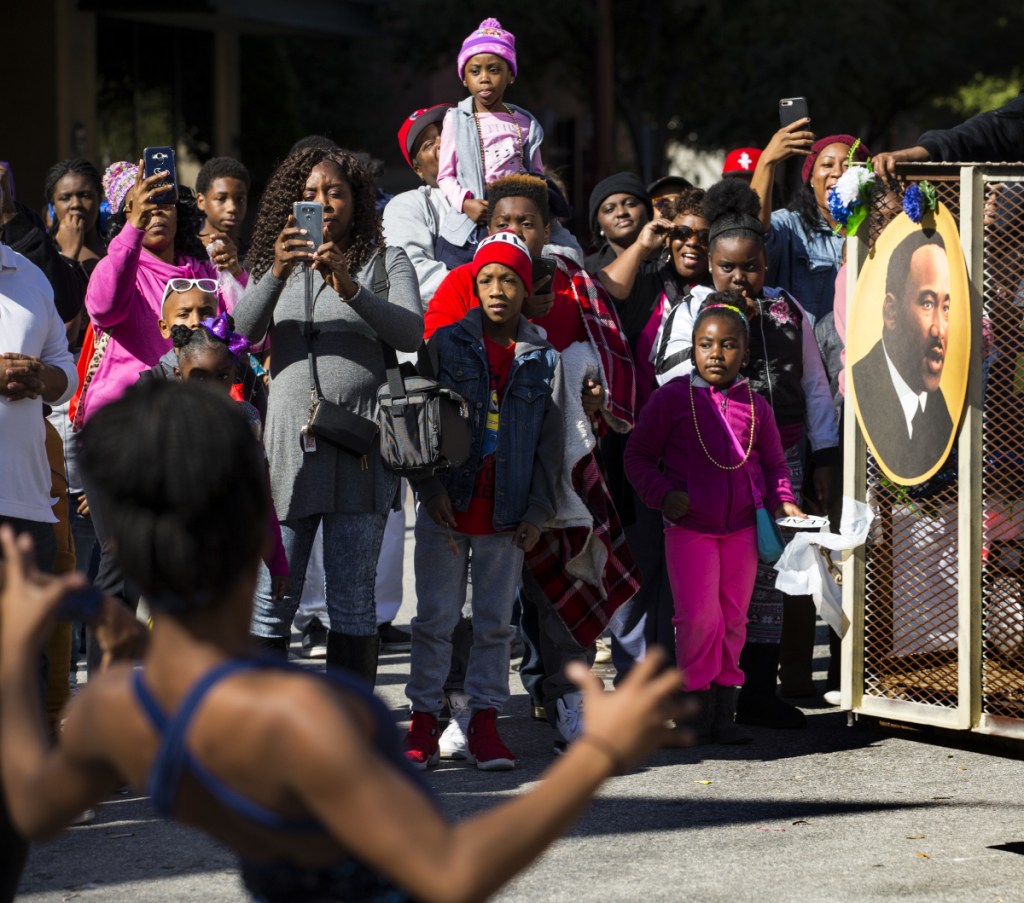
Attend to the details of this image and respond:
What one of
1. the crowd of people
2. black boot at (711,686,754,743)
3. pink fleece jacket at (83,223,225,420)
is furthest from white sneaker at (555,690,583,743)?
pink fleece jacket at (83,223,225,420)

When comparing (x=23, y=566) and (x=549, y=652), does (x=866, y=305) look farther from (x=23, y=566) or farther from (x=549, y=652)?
(x=23, y=566)

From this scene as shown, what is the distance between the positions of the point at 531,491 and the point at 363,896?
3749mm

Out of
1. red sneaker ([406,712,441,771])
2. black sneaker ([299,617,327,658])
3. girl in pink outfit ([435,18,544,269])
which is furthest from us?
black sneaker ([299,617,327,658])

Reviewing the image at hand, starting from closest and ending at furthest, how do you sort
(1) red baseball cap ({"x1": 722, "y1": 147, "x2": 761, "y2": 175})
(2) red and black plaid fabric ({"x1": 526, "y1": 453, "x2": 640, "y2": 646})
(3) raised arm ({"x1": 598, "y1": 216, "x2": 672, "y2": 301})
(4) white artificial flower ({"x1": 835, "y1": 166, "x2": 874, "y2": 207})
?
(4) white artificial flower ({"x1": 835, "y1": 166, "x2": 874, "y2": 207})
(2) red and black plaid fabric ({"x1": 526, "y1": 453, "x2": 640, "y2": 646})
(3) raised arm ({"x1": 598, "y1": 216, "x2": 672, "y2": 301})
(1) red baseball cap ({"x1": 722, "y1": 147, "x2": 761, "y2": 175})

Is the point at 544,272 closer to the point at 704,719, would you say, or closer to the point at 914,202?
the point at 914,202

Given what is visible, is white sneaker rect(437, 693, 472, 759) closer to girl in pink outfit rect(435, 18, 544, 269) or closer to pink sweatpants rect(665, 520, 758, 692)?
pink sweatpants rect(665, 520, 758, 692)

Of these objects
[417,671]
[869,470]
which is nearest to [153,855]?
[417,671]

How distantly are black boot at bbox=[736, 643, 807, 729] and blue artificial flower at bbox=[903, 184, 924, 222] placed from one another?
74.5 inches

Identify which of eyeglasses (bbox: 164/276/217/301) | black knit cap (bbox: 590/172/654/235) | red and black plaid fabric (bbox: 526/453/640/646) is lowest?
red and black plaid fabric (bbox: 526/453/640/646)

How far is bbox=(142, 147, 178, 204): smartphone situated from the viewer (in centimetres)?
562

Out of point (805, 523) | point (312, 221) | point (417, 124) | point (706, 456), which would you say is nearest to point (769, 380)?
point (706, 456)

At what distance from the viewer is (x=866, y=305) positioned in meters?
5.72

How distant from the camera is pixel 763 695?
652 cm

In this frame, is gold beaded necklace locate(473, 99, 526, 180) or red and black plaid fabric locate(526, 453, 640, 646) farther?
gold beaded necklace locate(473, 99, 526, 180)
